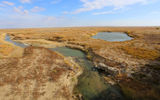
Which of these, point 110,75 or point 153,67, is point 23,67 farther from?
point 153,67

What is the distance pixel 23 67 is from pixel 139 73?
17.0m

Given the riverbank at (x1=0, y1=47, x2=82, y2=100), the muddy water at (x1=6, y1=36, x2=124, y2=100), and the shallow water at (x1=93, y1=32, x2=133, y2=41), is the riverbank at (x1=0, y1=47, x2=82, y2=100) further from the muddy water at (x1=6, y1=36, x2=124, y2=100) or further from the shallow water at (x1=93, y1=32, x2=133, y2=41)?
the shallow water at (x1=93, y1=32, x2=133, y2=41)

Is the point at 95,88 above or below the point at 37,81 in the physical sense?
below

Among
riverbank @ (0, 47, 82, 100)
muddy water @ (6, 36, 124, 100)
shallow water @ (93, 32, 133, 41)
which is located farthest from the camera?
shallow water @ (93, 32, 133, 41)

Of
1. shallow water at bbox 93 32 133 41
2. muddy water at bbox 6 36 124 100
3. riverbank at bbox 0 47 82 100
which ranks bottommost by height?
muddy water at bbox 6 36 124 100

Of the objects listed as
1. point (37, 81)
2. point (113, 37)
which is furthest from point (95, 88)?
point (113, 37)

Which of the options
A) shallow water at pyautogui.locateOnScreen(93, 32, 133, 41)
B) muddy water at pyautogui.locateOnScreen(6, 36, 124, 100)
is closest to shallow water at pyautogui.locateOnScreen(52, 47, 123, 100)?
muddy water at pyautogui.locateOnScreen(6, 36, 124, 100)

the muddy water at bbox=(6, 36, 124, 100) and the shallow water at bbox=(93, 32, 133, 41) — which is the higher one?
the shallow water at bbox=(93, 32, 133, 41)

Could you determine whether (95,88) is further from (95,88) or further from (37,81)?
(37,81)

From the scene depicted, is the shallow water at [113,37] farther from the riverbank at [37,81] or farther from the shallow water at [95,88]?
the riverbank at [37,81]

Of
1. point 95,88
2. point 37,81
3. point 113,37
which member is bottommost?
point 95,88

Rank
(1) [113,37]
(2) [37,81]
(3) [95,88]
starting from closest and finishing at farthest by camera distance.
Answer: (3) [95,88], (2) [37,81], (1) [113,37]

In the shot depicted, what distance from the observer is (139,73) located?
12.5 m

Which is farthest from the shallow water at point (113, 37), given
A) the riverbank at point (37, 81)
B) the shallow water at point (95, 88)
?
the riverbank at point (37, 81)
